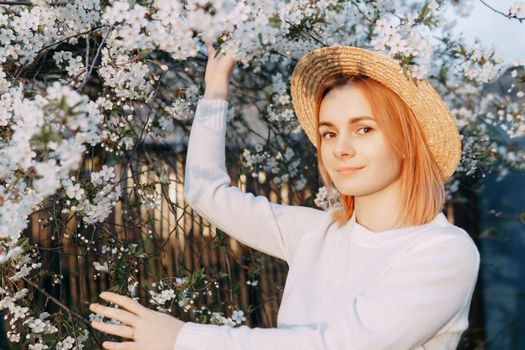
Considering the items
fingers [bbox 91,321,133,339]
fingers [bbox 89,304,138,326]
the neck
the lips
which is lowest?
fingers [bbox 91,321,133,339]

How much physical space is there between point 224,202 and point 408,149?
0.48 metres

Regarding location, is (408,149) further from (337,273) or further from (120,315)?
(120,315)

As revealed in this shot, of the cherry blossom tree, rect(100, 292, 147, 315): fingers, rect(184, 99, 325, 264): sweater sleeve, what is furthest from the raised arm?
rect(100, 292, 147, 315): fingers

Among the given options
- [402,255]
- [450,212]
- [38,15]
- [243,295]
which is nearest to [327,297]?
[402,255]

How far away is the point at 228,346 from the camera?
4.92 feet

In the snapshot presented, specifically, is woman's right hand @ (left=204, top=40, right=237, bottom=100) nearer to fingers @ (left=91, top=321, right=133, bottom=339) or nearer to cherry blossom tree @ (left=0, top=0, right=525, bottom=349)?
cherry blossom tree @ (left=0, top=0, right=525, bottom=349)

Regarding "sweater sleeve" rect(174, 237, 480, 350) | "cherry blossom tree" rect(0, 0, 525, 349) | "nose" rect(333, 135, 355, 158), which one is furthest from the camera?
"nose" rect(333, 135, 355, 158)

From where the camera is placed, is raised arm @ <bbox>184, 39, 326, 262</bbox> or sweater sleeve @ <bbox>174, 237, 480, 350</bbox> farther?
raised arm @ <bbox>184, 39, 326, 262</bbox>

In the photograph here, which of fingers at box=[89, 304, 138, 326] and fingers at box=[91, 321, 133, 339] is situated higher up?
fingers at box=[89, 304, 138, 326]

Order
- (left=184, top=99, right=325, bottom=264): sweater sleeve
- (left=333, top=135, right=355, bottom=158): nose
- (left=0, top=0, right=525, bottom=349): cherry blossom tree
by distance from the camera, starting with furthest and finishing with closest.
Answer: (left=184, top=99, right=325, bottom=264): sweater sleeve
(left=333, top=135, right=355, bottom=158): nose
(left=0, top=0, right=525, bottom=349): cherry blossom tree

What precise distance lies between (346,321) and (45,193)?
2.14 ft

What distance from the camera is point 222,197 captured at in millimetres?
1885

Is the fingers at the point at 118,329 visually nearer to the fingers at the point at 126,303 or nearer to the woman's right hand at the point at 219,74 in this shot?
the fingers at the point at 126,303

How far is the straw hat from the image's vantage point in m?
1.79
